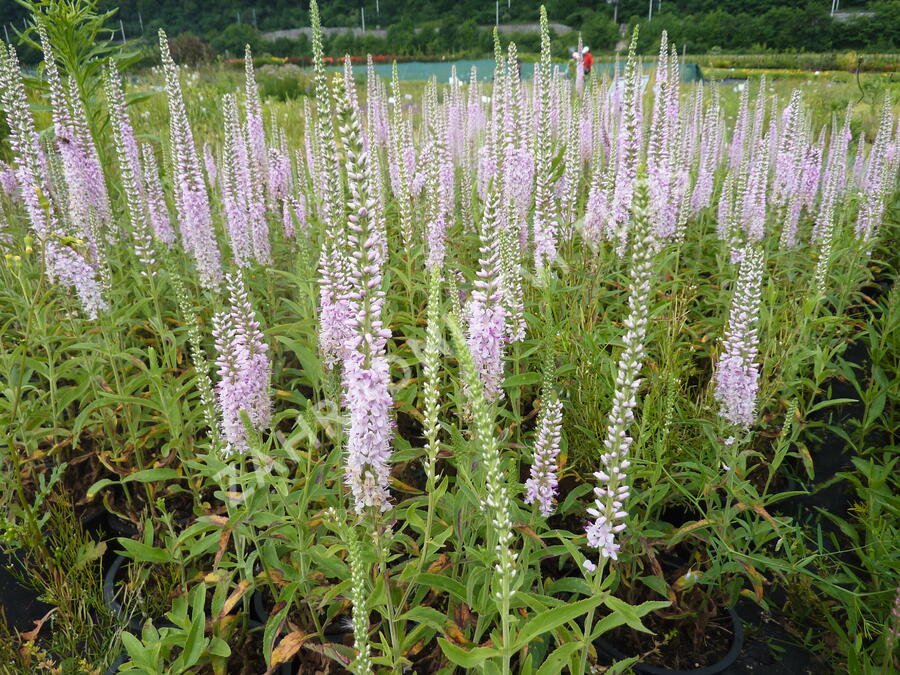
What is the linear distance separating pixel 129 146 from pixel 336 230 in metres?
3.76

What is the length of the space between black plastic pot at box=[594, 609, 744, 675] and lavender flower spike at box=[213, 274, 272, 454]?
74.2 inches

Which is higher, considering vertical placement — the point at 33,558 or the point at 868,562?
the point at 868,562

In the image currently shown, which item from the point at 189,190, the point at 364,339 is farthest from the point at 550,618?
the point at 189,190

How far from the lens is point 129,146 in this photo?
4.66 meters

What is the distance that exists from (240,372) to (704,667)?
250cm

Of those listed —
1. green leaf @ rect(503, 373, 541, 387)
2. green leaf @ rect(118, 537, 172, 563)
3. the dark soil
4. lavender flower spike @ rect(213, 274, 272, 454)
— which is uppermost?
lavender flower spike @ rect(213, 274, 272, 454)

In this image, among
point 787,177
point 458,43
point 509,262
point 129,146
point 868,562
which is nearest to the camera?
point 868,562

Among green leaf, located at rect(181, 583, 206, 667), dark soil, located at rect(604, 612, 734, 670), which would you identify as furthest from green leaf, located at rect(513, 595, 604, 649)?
green leaf, located at rect(181, 583, 206, 667)

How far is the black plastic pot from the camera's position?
237cm

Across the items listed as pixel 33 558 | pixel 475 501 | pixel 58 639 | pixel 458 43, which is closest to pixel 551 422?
pixel 475 501

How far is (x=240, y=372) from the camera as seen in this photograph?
2344mm

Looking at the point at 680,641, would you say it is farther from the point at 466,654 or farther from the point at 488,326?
the point at 488,326

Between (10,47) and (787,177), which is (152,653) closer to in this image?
(10,47)

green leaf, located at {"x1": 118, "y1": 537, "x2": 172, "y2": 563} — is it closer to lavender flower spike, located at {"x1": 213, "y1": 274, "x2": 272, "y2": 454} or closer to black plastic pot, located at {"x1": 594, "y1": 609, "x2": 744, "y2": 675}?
lavender flower spike, located at {"x1": 213, "y1": 274, "x2": 272, "y2": 454}
